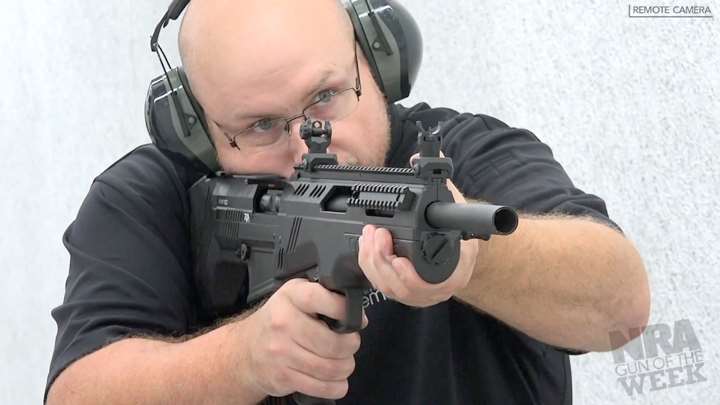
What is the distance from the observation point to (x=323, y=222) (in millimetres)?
844

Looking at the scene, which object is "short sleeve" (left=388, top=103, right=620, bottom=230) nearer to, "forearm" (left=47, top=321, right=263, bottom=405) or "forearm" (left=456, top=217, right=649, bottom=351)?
"forearm" (left=456, top=217, right=649, bottom=351)

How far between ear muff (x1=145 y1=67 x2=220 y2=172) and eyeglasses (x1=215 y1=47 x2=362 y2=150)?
0.22 ft

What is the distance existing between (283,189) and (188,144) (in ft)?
0.87

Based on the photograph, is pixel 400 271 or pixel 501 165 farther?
pixel 501 165

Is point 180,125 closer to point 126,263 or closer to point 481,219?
point 126,263

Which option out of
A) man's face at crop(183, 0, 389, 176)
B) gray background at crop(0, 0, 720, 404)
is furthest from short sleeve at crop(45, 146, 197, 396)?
gray background at crop(0, 0, 720, 404)

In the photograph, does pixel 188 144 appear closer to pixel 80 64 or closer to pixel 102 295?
pixel 102 295

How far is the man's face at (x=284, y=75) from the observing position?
103cm

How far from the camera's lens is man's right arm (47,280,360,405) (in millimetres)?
830

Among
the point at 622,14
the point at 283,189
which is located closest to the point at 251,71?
the point at 283,189

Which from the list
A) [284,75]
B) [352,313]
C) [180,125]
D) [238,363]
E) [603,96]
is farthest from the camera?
[603,96]

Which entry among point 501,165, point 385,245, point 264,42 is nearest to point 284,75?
point 264,42

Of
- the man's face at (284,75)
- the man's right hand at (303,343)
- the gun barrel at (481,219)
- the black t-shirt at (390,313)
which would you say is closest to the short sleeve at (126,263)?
the black t-shirt at (390,313)

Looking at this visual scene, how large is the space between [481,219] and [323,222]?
0.23 meters
